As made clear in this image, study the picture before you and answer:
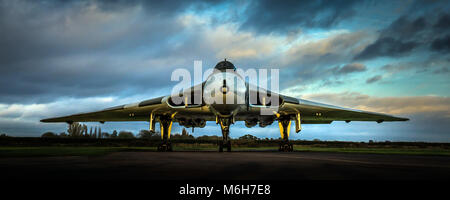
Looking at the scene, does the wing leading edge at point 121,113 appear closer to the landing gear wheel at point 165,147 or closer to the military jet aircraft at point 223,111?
the military jet aircraft at point 223,111

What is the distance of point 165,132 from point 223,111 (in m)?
5.64

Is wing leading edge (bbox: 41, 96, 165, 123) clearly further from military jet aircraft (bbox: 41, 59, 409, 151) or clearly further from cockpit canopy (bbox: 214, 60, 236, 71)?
cockpit canopy (bbox: 214, 60, 236, 71)

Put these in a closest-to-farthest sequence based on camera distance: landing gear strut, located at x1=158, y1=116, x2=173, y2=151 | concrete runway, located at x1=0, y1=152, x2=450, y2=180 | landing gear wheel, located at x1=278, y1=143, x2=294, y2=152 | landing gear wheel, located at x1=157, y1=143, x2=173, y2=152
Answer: concrete runway, located at x1=0, y1=152, x2=450, y2=180 → landing gear wheel, located at x1=157, y1=143, x2=173, y2=152 → landing gear strut, located at x1=158, y1=116, x2=173, y2=151 → landing gear wheel, located at x1=278, y1=143, x2=294, y2=152

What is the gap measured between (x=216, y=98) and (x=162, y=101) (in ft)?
16.1

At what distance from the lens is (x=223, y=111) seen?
16156 millimetres

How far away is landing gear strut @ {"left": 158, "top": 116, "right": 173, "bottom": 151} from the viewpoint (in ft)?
60.3

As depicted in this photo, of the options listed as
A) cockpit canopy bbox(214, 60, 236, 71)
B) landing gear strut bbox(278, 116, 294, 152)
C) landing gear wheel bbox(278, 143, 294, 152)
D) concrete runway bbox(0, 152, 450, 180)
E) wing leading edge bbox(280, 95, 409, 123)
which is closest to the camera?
concrete runway bbox(0, 152, 450, 180)

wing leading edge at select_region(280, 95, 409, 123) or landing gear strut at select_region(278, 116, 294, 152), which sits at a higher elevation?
wing leading edge at select_region(280, 95, 409, 123)

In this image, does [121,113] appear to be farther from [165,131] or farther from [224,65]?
[224,65]

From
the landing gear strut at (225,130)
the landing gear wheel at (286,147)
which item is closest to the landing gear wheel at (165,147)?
the landing gear strut at (225,130)

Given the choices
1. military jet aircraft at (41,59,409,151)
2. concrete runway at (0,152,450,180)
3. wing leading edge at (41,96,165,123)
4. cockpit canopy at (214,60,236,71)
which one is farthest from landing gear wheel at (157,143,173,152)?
concrete runway at (0,152,450,180)

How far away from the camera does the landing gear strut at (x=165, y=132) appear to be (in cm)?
1837
